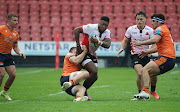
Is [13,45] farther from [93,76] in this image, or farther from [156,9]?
[156,9]

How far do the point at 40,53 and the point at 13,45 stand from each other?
50.3 ft

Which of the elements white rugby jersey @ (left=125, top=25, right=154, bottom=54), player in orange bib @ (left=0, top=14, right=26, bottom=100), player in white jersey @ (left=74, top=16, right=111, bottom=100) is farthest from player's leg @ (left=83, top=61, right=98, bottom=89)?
player in orange bib @ (left=0, top=14, right=26, bottom=100)

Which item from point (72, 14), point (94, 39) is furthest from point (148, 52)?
point (72, 14)

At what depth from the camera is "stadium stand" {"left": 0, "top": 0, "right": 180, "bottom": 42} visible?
2553 centimetres

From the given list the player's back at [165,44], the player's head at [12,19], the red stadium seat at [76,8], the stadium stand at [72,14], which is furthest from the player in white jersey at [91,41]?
the red stadium seat at [76,8]

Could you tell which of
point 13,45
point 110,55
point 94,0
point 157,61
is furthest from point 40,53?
point 157,61

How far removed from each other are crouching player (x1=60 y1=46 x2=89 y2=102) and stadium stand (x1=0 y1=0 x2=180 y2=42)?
1773 centimetres

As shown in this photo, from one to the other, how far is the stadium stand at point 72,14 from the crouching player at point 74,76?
17.7 meters

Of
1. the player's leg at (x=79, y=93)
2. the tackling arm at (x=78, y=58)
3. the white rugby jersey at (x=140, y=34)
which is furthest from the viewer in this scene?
the white rugby jersey at (x=140, y=34)

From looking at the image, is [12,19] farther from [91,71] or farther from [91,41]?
[91,71]

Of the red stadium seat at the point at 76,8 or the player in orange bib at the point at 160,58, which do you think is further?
the red stadium seat at the point at 76,8

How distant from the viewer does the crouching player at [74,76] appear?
6.92 m

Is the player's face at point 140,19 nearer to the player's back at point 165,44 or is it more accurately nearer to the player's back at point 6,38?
the player's back at point 165,44

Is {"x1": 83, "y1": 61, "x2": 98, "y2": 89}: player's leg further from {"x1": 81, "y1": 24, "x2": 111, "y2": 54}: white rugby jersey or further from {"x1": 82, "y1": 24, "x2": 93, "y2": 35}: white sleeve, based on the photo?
{"x1": 82, "y1": 24, "x2": 93, "y2": 35}: white sleeve
